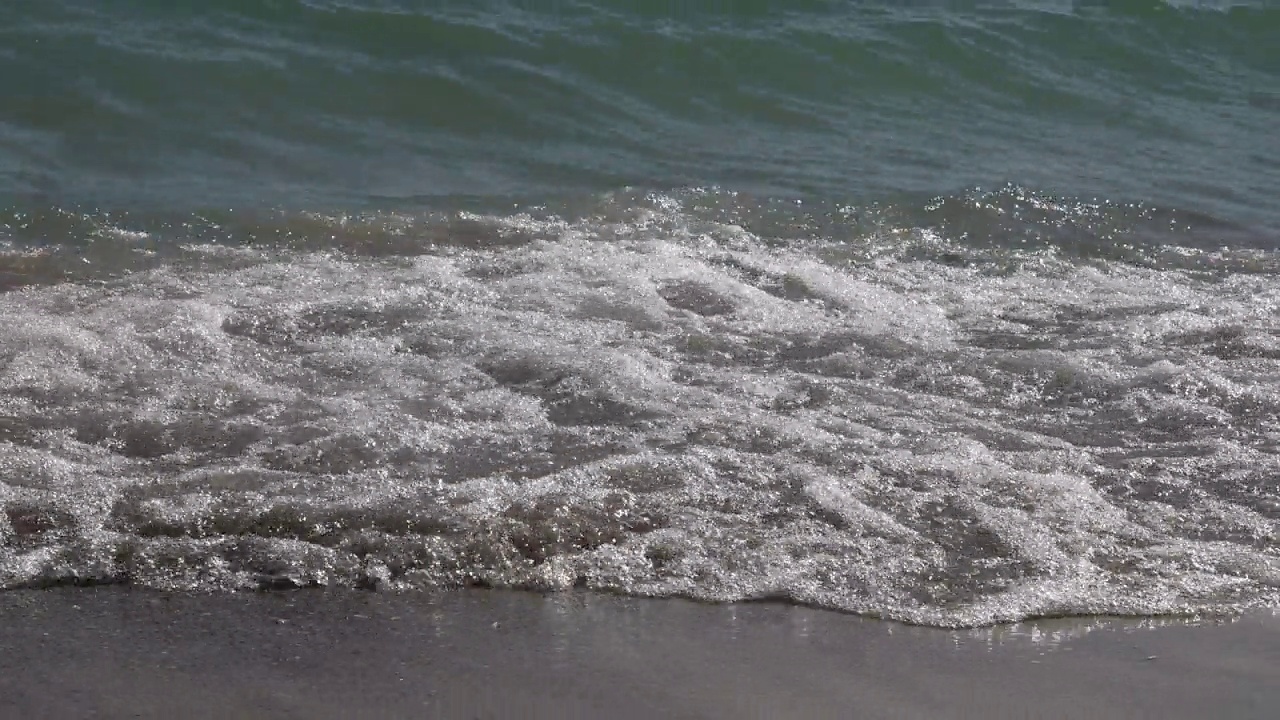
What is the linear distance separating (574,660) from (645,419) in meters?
1.26

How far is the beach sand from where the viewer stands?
2533 mm

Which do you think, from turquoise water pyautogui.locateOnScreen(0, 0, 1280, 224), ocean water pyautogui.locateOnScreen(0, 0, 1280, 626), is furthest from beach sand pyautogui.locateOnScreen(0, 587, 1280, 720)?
turquoise water pyautogui.locateOnScreen(0, 0, 1280, 224)

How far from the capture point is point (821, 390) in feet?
13.7

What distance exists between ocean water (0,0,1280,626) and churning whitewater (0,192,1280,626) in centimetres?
2

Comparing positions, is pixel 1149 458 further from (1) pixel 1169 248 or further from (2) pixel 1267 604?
(1) pixel 1169 248

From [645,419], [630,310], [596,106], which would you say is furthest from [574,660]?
[596,106]

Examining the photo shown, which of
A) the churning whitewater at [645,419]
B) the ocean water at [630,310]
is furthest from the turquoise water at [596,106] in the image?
the churning whitewater at [645,419]

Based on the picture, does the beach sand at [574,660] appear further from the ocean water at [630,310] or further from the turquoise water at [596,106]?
the turquoise water at [596,106]

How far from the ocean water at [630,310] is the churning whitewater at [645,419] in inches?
0.6

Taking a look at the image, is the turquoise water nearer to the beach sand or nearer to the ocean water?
the ocean water

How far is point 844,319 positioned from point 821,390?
78 centimetres

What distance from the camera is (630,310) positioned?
482 cm

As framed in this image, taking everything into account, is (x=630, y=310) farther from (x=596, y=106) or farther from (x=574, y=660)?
(x=596, y=106)

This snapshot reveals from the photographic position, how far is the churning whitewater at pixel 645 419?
3.07 meters
